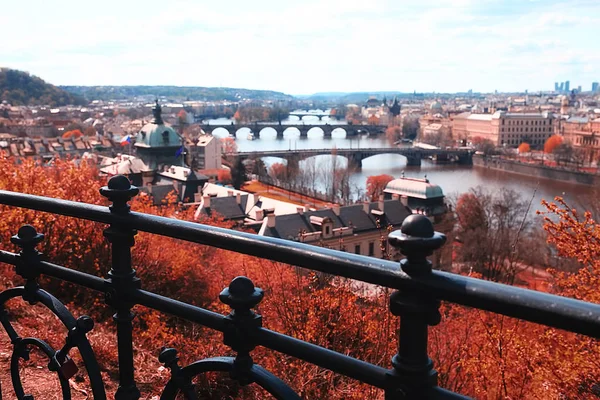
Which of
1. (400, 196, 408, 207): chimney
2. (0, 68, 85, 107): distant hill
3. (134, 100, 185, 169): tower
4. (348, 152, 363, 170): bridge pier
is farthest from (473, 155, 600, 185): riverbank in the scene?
(0, 68, 85, 107): distant hill

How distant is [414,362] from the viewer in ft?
3.57

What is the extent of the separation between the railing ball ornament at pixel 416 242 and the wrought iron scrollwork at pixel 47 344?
0.88 meters

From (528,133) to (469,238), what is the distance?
227 ft

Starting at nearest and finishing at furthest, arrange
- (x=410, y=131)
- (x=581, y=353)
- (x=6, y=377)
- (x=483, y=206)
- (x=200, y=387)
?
1. (x=6, y=377)
2. (x=200, y=387)
3. (x=581, y=353)
4. (x=483, y=206)
5. (x=410, y=131)

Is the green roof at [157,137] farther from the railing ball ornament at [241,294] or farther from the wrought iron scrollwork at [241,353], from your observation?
the railing ball ornament at [241,294]

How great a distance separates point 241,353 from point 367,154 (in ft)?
194

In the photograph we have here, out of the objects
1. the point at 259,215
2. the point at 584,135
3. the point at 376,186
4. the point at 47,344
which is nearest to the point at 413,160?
the point at 584,135

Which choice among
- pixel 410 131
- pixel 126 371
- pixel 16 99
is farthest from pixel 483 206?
pixel 16 99

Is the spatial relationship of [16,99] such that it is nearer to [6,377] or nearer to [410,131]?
[410,131]

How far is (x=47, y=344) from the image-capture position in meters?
1.73

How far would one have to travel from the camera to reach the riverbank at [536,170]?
1842 inches

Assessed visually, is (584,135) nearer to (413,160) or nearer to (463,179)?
(413,160)

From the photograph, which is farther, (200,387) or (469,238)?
(469,238)

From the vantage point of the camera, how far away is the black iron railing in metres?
0.97
